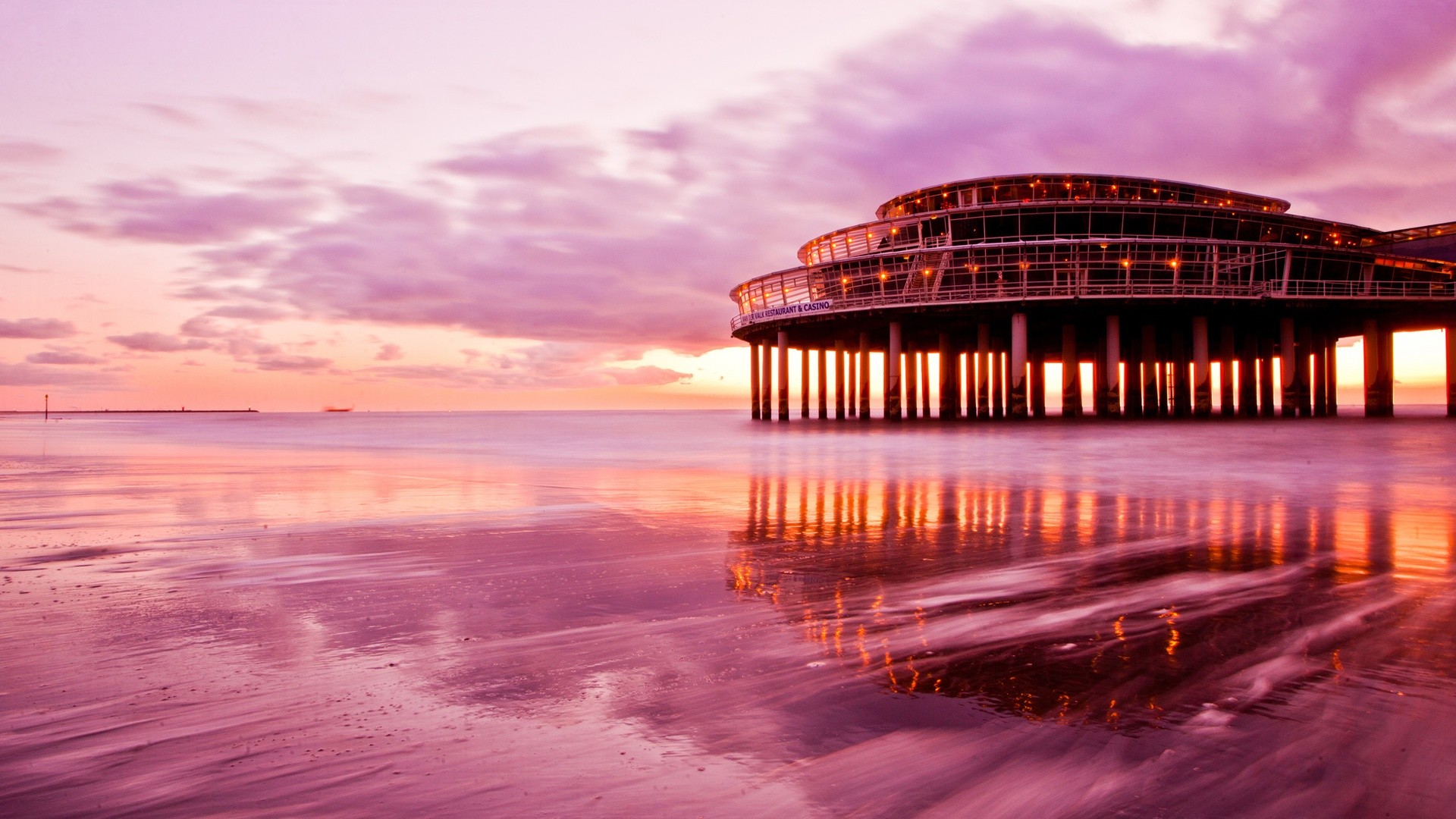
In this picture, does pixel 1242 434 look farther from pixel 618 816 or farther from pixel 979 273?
pixel 618 816

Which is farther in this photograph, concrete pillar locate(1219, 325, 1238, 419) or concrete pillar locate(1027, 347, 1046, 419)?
concrete pillar locate(1027, 347, 1046, 419)

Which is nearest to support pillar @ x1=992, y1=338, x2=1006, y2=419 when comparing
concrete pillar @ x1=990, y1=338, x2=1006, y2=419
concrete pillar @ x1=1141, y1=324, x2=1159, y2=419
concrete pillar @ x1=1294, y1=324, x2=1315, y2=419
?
concrete pillar @ x1=990, y1=338, x2=1006, y2=419

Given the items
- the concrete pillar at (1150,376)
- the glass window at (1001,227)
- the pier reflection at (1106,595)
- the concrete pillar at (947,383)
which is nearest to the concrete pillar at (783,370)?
the concrete pillar at (947,383)

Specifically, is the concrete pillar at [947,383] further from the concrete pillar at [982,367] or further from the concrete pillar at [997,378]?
the concrete pillar at [997,378]

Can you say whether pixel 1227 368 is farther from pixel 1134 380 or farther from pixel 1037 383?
pixel 1037 383

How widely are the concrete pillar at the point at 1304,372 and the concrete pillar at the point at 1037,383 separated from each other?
1744 centimetres

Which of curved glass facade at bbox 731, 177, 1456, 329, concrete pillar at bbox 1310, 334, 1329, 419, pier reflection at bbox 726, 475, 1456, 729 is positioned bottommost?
pier reflection at bbox 726, 475, 1456, 729

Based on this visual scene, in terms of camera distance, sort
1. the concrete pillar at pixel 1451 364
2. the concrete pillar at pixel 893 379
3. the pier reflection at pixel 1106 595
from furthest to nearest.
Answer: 1. the concrete pillar at pixel 1451 364
2. the concrete pillar at pixel 893 379
3. the pier reflection at pixel 1106 595

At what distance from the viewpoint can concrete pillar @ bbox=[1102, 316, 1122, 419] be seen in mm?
49125

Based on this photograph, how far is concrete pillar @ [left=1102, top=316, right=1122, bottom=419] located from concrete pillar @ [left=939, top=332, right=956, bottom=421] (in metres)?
12.3

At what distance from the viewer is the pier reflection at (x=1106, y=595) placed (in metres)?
4.36

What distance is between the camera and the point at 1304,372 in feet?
221

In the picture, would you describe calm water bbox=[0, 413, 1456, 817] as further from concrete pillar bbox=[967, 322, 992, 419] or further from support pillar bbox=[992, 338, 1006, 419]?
support pillar bbox=[992, 338, 1006, 419]

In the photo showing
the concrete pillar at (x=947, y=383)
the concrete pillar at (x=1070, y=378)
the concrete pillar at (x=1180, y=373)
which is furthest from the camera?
the concrete pillar at (x=1180, y=373)
